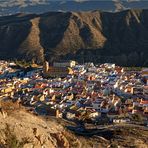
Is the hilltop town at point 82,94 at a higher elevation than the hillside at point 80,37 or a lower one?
higher

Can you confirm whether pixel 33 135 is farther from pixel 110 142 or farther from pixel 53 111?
pixel 53 111

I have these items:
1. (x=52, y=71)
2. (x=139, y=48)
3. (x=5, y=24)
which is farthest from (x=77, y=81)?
(x=5, y=24)

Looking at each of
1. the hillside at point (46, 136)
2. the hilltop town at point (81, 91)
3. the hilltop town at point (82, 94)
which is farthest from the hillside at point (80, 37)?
the hillside at point (46, 136)

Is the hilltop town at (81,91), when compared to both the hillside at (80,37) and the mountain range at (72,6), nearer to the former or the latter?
the hillside at (80,37)

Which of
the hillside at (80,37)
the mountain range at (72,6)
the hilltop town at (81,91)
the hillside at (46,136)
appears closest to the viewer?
the hillside at (46,136)

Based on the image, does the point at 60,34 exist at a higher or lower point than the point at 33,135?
lower

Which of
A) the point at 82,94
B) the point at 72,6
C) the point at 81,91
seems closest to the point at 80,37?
the point at 81,91

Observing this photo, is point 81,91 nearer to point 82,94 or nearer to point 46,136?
point 82,94

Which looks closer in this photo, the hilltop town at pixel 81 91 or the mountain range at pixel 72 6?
the hilltop town at pixel 81 91
